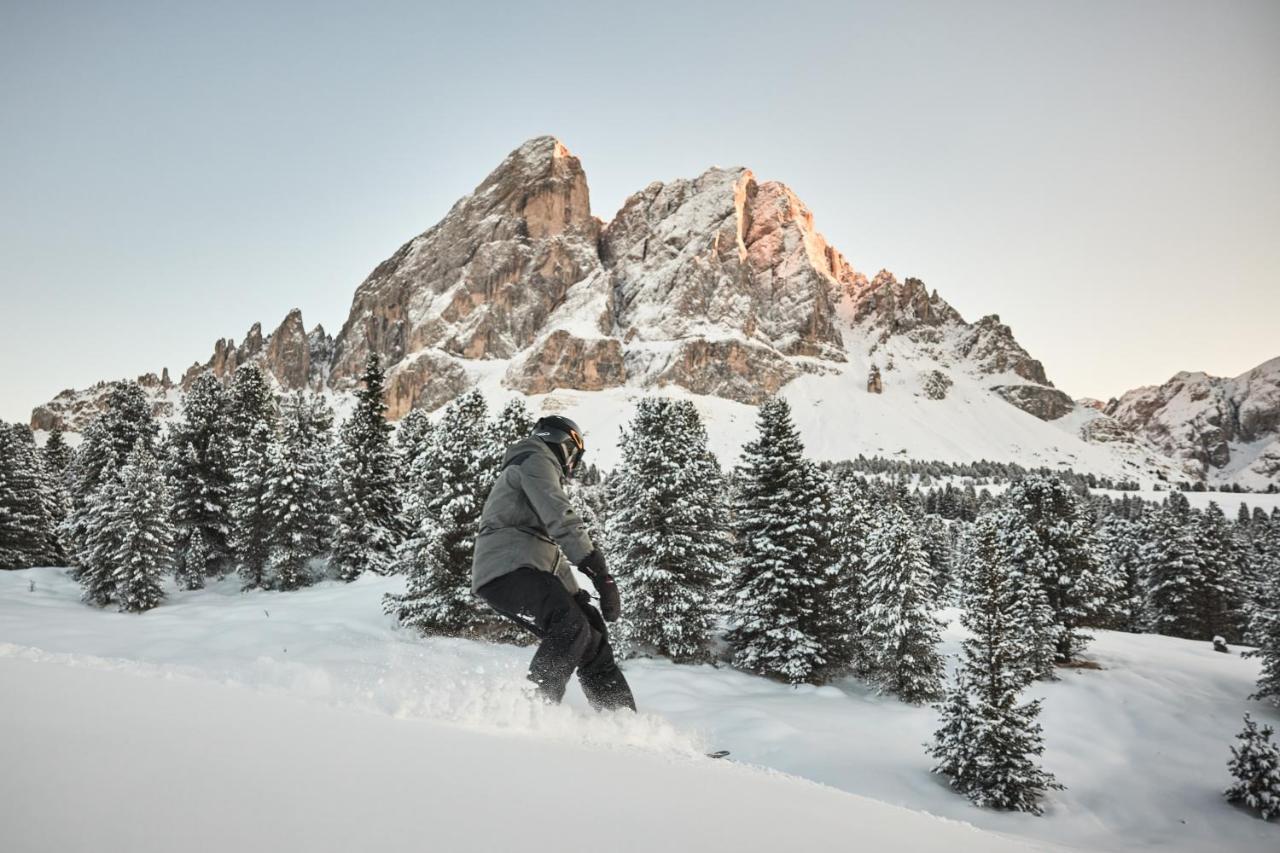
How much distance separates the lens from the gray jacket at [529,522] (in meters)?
4.69

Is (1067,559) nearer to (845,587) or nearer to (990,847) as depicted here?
(845,587)

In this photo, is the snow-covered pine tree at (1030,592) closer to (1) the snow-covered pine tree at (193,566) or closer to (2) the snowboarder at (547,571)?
(2) the snowboarder at (547,571)

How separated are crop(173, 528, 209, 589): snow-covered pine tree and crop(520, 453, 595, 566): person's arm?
38.0m

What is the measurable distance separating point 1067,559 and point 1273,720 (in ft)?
27.5

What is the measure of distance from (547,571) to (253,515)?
→ 33.5 metres

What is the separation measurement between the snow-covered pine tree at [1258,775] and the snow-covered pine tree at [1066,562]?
42.6ft

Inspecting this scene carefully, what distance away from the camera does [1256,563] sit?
2076 inches

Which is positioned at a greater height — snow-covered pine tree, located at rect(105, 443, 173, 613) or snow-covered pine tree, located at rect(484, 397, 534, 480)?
snow-covered pine tree, located at rect(484, 397, 534, 480)

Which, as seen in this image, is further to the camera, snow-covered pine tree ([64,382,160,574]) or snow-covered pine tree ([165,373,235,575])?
snow-covered pine tree ([64,382,160,574])

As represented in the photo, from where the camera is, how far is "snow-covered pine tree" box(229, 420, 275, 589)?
31891 millimetres

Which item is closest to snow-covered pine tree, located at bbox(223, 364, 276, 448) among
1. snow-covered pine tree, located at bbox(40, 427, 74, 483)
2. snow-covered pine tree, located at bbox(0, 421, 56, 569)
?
snow-covered pine tree, located at bbox(0, 421, 56, 569)

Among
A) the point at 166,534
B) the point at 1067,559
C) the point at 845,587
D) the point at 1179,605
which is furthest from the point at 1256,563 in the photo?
the point at 166,534

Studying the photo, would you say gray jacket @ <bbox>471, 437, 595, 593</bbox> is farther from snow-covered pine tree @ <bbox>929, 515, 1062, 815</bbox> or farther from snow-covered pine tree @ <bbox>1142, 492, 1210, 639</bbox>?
snow-covered pine tree @ <bbox>1142, 492, 1210, 639</bbox>

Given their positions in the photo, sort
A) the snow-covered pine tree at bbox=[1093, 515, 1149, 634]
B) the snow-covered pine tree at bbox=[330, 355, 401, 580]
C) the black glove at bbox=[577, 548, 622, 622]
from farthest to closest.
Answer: the snow-covered pine tree at bbox=[1093, 515, 1149, 634] → the snow-covered pine tree at bbox=[330, 355, 401, 580] → the black glove at bbox=[577, 548, 622, 622]
